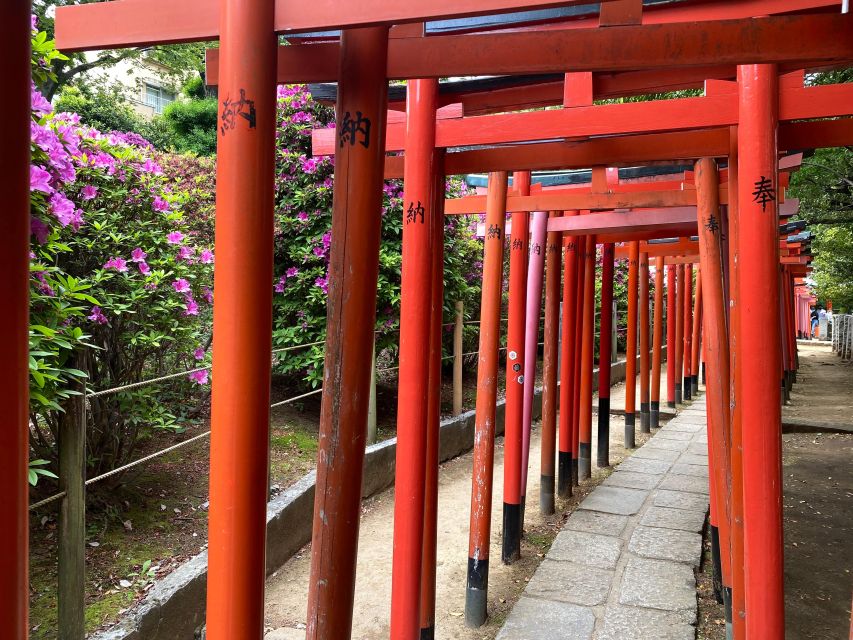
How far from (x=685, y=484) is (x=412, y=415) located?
4238 mm

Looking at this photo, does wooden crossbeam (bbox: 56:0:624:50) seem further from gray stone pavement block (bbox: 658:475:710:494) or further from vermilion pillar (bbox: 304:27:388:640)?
gray stone pavement block (bbox: 658:475:710:494)

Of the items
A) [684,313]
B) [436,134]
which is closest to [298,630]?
[436,134]

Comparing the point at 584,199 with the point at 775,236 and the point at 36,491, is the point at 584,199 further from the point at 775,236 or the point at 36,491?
the point at 36,491

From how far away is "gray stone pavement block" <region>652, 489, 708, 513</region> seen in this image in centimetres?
517

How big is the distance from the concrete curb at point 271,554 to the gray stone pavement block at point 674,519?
1994mm

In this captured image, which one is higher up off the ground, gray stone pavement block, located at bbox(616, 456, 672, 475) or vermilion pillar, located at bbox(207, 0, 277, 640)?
vermilion pillar, located at bbox(207, 0, 277, 640)

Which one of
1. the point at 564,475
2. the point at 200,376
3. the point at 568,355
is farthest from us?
the point at 564,475

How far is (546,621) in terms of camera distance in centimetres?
330

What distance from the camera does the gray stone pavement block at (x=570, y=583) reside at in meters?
3.58

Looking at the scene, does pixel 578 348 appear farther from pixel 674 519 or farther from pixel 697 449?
pixel 697 449

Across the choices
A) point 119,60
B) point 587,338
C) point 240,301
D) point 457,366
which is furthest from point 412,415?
point 119,60

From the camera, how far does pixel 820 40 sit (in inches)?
62.4

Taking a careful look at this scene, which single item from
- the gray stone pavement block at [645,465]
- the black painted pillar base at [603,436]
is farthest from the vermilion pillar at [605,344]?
the gray stone pavement block at [645,465]

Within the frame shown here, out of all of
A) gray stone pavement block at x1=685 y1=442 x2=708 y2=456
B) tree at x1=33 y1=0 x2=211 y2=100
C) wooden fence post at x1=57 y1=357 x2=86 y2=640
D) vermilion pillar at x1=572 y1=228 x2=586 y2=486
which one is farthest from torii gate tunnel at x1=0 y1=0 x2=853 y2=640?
tree at x1=33 y1=0 x2=211 y2=100
